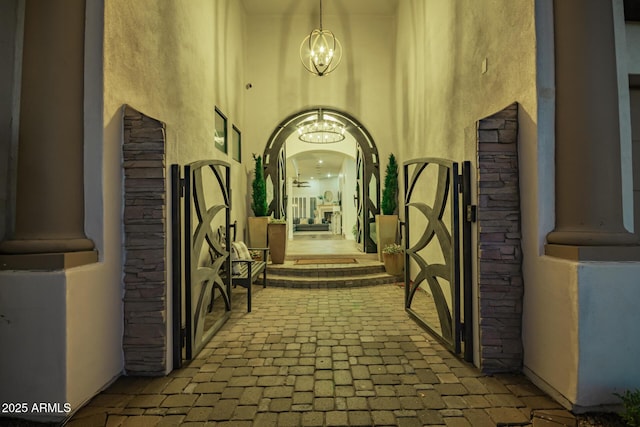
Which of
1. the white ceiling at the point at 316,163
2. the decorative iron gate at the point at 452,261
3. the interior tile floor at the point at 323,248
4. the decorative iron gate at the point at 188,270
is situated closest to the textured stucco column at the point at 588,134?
the decorative iron gate at the point at 452,261

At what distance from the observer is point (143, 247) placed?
2256 millimetres

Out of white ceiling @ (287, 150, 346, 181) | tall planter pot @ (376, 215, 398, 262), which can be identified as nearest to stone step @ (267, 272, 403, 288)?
tall planter pot @ (376, 215, 398, 262)

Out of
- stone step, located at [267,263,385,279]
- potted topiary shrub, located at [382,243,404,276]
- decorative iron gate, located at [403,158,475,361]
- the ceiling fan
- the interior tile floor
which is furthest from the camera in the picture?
the ceiling fan

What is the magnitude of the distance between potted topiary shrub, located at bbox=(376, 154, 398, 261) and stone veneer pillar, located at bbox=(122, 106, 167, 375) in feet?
14.0

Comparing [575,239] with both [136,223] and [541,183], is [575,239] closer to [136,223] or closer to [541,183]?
[541,183]

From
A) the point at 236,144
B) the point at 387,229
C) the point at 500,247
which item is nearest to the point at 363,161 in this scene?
the point at 387,229

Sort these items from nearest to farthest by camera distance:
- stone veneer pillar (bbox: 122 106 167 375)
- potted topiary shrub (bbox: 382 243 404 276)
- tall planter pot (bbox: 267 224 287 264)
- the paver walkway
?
the paver walkway, stone veneer pillar (bbox: 122 106 167 375), potted topiary shrub (bbox: 382 243 404 276), tall planter pot (bbox: 267 224 287 264)

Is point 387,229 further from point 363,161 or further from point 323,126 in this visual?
point 323,126

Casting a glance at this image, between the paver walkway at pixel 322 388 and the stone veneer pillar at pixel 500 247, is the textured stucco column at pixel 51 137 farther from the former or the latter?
the stone veneer pillar at pixel 500 247

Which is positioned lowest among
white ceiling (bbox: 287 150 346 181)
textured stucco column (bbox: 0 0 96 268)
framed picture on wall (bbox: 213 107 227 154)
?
textured stucco column (bbox: 0 0 96 268)

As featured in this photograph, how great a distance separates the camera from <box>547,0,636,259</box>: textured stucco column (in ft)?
6.19

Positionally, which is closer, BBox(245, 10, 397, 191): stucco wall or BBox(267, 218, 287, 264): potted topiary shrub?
BBox(267, 218, 287, 264): potted topiary shrub

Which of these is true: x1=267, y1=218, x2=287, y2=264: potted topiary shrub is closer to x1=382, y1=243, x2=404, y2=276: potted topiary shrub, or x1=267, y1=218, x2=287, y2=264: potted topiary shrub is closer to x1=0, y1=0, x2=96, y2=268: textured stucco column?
x1=382, y1=243, x2=404, y2=276: potted topiary shrub

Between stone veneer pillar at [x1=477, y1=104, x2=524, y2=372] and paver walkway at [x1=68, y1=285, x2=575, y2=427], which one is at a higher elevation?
stone veneer pillar at [x1=477, y1=104, x2=524, y2=372]
